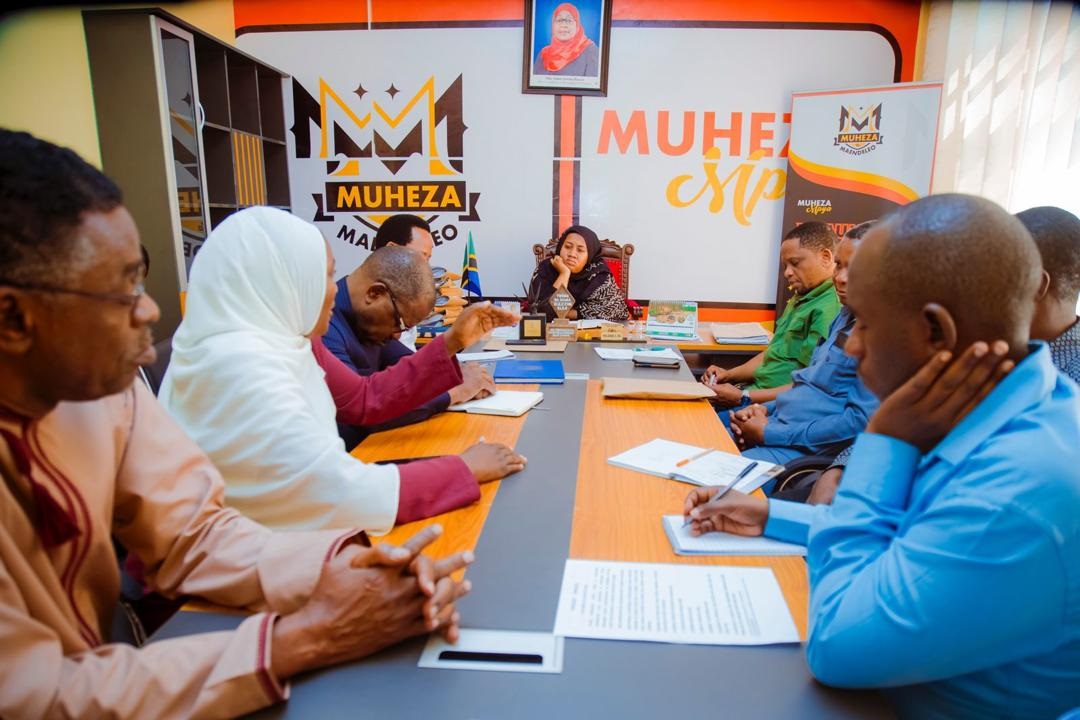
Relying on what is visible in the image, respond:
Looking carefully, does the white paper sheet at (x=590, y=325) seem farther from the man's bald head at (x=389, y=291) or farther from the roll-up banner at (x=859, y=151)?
the roll-up banner at (x=859, y=151)

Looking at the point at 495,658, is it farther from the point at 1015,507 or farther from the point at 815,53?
the point at 815,53

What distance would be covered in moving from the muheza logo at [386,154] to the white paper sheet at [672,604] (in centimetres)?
414

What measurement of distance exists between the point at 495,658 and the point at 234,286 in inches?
34.2

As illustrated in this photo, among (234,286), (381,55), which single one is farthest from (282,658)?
(381,55)

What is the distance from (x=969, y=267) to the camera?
2.48ft

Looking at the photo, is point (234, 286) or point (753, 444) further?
point (753, 444)

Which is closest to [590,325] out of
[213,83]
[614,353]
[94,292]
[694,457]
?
[614,353]

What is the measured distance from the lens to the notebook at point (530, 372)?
8.09 ft

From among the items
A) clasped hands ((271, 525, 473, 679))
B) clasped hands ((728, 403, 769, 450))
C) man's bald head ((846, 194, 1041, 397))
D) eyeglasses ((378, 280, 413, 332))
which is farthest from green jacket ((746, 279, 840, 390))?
clasped hands ((271, 525, 473, 679))

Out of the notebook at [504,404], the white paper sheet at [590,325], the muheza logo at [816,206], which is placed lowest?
the notebook at [504,404]

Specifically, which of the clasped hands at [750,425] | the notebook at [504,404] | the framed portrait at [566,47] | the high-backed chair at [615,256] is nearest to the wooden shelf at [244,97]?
the framed portrait at [566,47]

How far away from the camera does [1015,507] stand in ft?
2.30

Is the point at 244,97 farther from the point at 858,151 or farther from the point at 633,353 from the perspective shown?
the point at 858,151

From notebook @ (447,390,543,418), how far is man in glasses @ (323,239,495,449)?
32 mm
